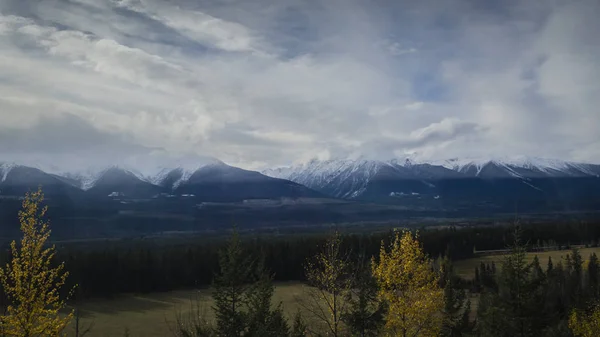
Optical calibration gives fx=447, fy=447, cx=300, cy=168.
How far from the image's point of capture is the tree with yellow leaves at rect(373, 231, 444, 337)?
20625 millimetres

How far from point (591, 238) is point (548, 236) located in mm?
17643

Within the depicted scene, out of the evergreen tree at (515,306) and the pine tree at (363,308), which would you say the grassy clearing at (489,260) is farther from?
the pine tree at (363,308)

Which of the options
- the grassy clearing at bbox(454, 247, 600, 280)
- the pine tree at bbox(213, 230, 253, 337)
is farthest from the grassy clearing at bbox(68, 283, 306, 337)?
the grassy clearing at bbox(454, 247, 600, 280)

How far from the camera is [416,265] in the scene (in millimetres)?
21875

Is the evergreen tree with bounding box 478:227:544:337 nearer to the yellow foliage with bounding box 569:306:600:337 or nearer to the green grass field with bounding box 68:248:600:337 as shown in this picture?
the yellow foliage with bounding box 569:306:600:337

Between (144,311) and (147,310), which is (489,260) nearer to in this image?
(147,310)

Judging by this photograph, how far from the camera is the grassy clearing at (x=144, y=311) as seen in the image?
66438 millimetres

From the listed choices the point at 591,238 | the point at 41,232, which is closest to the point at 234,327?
the point at 41,232

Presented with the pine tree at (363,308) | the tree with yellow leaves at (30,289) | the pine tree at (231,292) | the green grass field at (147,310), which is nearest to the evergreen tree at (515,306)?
the pine tree at (363,308)

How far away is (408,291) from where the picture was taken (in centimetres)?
2114

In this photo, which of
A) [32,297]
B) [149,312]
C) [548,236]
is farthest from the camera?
[548,236]

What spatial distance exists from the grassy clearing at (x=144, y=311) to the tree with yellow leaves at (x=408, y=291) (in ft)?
128

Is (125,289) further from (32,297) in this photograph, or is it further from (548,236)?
(548,236)

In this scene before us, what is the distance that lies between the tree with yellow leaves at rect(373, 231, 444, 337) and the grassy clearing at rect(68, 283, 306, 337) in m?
39.0
